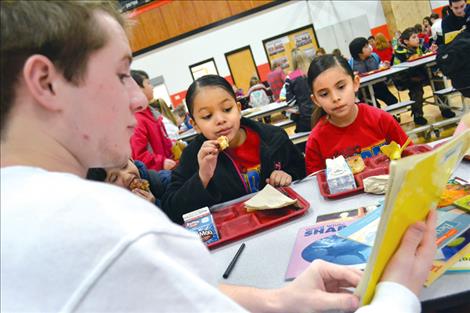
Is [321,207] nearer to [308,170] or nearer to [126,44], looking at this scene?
[308,170]

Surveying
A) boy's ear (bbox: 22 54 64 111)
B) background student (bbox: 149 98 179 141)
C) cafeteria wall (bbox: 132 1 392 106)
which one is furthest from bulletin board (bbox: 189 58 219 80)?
boy's ear (bbox: 22 54 64 111)

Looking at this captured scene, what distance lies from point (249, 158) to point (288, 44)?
10.8 m

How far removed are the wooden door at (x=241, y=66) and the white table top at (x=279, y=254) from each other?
36.0ft

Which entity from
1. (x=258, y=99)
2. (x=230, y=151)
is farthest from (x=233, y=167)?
(x=258, y=99)

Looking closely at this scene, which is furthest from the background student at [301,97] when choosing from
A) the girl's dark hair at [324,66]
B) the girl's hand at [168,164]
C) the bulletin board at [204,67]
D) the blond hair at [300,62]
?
the bulletin board at [204,67]

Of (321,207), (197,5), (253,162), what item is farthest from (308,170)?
(197,5)

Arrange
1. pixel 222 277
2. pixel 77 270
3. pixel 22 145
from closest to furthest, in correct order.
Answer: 1. pixel 77 270
2. pixel 22 145
3. pixel 222 277

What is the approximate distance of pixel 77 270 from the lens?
447mm

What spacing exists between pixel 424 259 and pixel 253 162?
137 centimetres

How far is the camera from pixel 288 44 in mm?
11914

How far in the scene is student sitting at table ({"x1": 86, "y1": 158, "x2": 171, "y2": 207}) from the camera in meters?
1.54

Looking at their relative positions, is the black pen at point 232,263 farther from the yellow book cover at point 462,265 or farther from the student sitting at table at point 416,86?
the student sitting at table at point 416,86

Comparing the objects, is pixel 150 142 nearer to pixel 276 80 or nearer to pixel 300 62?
pixel 300 62

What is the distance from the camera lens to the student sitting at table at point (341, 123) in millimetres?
2039
